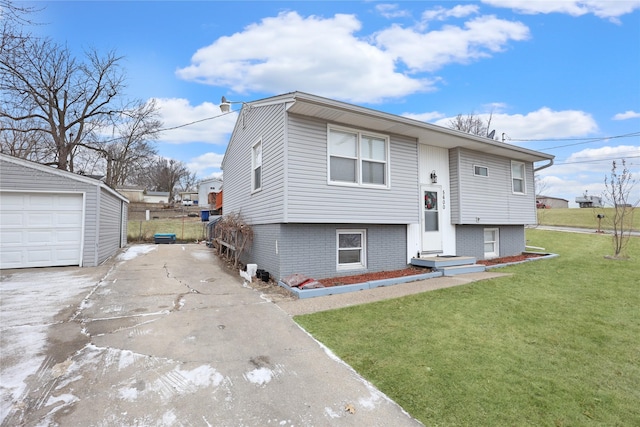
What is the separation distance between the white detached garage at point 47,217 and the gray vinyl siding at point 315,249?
5259 mm

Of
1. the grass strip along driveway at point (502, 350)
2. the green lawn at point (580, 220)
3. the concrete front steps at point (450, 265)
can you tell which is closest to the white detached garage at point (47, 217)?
the grass strip along driveway at point (502, 350)

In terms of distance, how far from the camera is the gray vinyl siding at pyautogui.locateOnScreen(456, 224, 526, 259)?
10781mm

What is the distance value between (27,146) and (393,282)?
87.0ft

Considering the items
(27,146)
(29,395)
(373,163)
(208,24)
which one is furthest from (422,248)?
(27,146)

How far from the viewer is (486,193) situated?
36.7ft

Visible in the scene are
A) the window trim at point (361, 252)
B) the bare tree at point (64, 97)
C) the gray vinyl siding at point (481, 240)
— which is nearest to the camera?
the window trim at point (361, 252)

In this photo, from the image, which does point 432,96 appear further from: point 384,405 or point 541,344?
point 384,405

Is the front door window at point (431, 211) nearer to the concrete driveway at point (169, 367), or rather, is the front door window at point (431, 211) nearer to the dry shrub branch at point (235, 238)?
the dry shrub branch at point (235, 238)

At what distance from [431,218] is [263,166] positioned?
5708 millimetres

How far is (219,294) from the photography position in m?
6.73

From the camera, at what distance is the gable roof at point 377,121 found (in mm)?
7008

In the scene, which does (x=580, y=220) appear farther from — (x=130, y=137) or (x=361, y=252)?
(x=130, y=137)

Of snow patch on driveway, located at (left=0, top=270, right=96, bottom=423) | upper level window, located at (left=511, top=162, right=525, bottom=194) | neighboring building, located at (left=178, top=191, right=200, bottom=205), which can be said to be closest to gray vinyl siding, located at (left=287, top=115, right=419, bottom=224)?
snow patch on driveway, located at (left=0, top=270, right=96, bottom=423)

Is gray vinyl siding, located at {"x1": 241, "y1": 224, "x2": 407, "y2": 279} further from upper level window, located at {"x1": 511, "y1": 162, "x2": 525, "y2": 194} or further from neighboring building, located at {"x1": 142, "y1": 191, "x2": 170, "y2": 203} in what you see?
neighboring building, located at {"x1": 142, "y1": 191, "x2": 170, "y2": 203}
